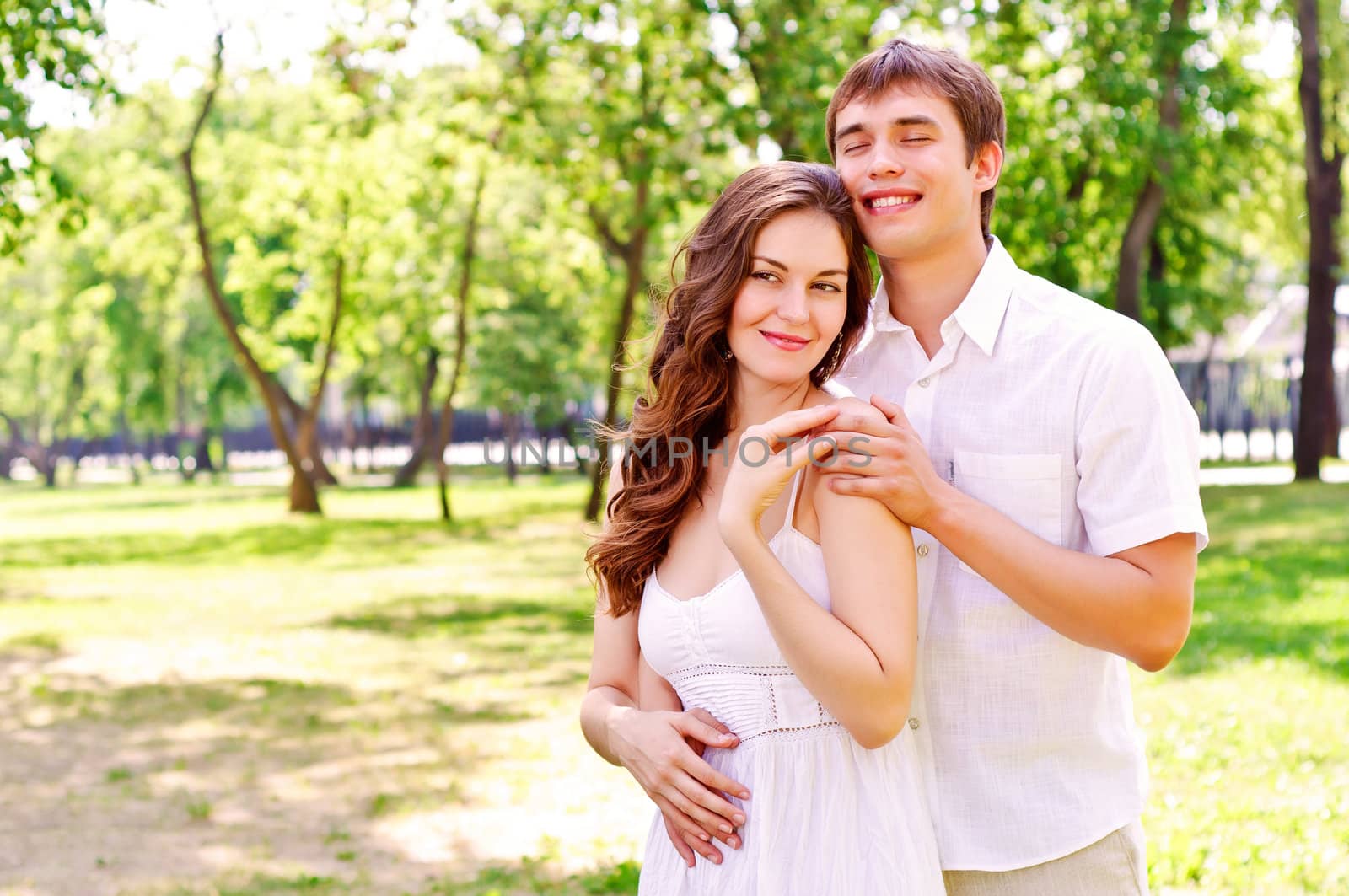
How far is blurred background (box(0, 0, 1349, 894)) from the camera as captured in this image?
22.8 feet

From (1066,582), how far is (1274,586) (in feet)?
37.4

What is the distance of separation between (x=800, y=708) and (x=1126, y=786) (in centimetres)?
67

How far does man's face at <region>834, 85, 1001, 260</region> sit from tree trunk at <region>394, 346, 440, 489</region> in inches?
1370

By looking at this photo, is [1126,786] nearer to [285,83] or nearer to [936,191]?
[936,191]

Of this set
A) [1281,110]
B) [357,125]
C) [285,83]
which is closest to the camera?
[357,125]

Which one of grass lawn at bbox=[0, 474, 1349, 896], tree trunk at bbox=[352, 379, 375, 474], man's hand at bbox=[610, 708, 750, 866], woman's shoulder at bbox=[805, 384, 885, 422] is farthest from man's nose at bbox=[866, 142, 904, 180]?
tree trunk at bbox=[352, 379, 375, 474]

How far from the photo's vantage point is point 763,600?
226cm

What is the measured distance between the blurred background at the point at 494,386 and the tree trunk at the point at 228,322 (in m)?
0.14

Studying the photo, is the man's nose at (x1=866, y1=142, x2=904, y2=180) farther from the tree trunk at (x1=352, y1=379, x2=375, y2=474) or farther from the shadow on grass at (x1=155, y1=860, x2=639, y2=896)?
the tree trunk at (x1=352, y1=379, x2=375, y2=474)

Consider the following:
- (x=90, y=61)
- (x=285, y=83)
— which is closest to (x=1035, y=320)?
(x=90, y=61)

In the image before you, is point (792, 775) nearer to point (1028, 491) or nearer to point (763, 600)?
point (763, 600)

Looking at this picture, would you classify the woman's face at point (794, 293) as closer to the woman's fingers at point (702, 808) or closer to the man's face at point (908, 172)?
the man's face at point (908, 172)

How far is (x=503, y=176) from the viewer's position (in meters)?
26.5

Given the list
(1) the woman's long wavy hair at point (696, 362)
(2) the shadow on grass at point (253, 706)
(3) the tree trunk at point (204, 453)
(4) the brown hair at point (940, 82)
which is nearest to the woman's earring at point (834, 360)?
(1) the woman's long wavy hair at point (696, 362)
